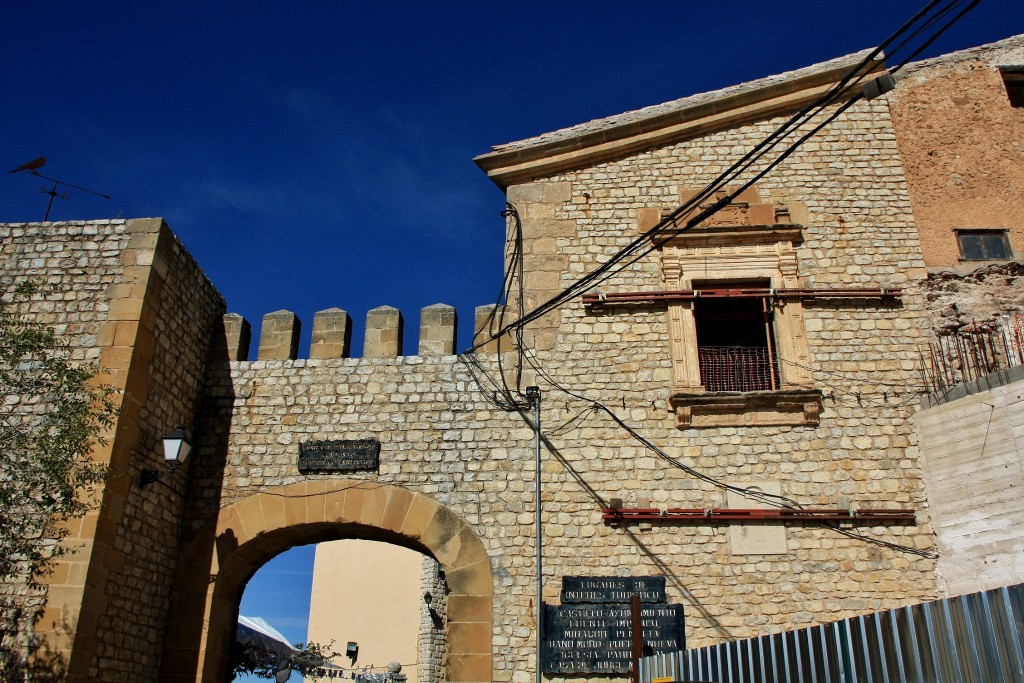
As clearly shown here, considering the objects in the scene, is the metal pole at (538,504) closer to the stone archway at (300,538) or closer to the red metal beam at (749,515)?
the stone archway at (300,538)

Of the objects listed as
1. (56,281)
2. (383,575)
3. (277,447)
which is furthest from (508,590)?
(383,575)

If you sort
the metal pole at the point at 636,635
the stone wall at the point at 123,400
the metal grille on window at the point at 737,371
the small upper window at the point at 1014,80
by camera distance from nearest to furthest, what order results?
the metal pole at the point at 636,635
the stone wall at the point at 123,400
the metal grille on window at the point at 737,371
the small upper window at the point at 1014,80

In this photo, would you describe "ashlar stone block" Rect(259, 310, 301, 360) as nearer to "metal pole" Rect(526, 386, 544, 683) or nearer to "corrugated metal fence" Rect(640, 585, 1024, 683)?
"metal pole" Rect(526, 386, 544, 683)

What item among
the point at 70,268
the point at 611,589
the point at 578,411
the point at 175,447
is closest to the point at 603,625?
the point at 611,589

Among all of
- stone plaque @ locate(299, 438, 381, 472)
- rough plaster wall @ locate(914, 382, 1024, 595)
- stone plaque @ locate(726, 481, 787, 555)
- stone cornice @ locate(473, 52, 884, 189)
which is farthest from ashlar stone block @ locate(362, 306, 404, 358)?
rough plaster wall @ locate(914, 382, 1024, 595)

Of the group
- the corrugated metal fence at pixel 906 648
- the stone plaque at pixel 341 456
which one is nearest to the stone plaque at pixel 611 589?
the corrugated metal fence at pixel 906 648

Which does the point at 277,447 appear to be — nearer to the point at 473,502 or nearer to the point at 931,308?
the point at 473,502

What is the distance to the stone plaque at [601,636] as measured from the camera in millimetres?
7625

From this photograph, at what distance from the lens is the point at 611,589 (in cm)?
789

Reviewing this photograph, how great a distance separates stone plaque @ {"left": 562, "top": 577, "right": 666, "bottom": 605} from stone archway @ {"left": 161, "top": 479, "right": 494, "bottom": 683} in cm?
76

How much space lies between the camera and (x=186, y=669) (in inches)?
323

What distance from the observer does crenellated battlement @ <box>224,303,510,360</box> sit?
9.34m

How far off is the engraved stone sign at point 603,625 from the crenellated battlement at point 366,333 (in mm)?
2792

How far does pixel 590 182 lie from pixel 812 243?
2.57m
